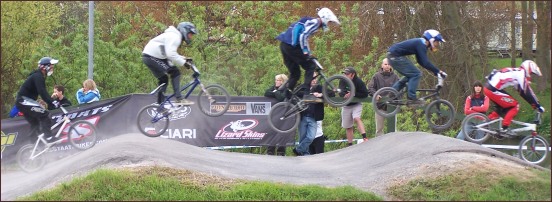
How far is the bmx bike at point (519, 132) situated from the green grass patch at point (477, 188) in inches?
82.0

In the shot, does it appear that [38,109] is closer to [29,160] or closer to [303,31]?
[29,160]

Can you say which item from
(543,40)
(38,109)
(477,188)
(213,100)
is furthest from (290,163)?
(543,40)

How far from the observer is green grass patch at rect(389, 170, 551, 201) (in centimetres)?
1070

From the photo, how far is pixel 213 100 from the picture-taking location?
13.6 meters

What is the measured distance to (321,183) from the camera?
11523 mm

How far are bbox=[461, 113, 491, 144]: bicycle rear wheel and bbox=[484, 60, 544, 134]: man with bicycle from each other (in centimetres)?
25

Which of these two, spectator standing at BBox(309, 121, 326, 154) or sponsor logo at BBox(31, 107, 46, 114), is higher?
sponsor logo at BBox(31, 107, 46, 114)

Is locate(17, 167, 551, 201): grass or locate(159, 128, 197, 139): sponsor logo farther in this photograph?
locate(159, 128, 197, 139): sponsor logo

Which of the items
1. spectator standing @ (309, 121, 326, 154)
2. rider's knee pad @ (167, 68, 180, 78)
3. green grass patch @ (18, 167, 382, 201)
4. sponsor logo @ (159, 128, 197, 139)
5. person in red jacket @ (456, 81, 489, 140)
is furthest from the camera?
spectator standing @ (309, 121, 326, 154)

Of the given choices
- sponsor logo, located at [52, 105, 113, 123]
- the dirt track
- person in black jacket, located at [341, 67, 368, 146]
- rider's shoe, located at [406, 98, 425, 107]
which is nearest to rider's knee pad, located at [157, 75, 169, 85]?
the dirt track

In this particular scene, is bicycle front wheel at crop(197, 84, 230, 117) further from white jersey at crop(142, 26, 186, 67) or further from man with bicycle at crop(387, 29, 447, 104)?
man with bicycle at crop(387, 29, 447, 104)

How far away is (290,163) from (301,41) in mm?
2571

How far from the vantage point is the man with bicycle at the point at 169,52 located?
1259 centimetres

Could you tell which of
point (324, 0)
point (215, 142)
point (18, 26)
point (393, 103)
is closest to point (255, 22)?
point (324, 0)
